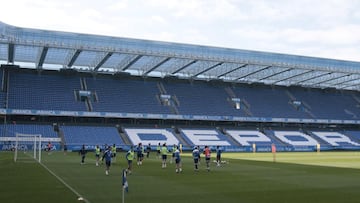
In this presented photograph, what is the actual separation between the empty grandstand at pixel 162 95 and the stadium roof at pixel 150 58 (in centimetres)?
15

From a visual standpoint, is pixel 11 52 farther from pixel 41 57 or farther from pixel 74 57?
pixel 74 57

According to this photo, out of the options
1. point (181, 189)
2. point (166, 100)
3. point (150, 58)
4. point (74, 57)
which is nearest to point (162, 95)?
point (166, 100)

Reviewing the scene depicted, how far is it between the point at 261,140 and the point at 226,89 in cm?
1415

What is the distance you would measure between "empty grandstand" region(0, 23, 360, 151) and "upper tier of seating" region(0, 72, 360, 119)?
175 millimetres

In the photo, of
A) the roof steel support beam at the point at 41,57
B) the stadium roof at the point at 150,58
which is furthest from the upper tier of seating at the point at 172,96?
the roof steel support beam at the point at 41,57

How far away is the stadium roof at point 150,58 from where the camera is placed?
51125 mm

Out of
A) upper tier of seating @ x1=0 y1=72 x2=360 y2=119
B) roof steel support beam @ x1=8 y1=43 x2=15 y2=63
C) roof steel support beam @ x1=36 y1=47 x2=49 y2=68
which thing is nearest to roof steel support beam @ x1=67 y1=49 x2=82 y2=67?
roof steel support beam @ x1=36 y1=47 x2=49 y2=68

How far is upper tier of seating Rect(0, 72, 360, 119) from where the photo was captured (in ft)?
209

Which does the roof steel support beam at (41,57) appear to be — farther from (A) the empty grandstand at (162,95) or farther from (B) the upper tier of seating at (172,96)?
(B) the upper tier of seating at (172,96)

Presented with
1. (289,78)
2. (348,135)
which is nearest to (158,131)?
(289,78)

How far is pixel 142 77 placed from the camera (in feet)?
244

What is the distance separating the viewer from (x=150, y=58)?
58906mm

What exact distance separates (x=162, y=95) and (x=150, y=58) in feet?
46.2

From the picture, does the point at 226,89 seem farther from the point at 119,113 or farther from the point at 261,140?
the point at 119,113
